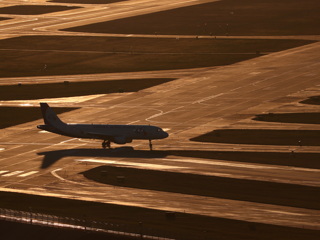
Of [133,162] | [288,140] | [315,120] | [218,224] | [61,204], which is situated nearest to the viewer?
[218,224]

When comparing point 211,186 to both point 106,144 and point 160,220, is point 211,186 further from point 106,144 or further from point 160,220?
point 106,144

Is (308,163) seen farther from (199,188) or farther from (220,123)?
(220,123)

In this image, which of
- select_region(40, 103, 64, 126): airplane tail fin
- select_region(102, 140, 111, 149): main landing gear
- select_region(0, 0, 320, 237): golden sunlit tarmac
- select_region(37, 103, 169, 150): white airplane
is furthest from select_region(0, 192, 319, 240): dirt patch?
select_region(40, 103, 64, 126): airplane tail fin

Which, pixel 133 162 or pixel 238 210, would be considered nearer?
pixel 238 210

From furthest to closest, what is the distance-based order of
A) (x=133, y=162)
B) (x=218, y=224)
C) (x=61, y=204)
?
(x=133, y=162) < (x=61, y=204) < (x=218, y=224)

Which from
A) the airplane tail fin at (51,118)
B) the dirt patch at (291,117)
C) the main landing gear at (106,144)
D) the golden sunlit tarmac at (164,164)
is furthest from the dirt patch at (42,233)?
the dirt patch at (291,117)

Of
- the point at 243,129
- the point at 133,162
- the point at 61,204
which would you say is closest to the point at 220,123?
the point at 243,129

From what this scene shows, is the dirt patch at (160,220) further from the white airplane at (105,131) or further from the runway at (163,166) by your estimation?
the white airplane at (105,131)
